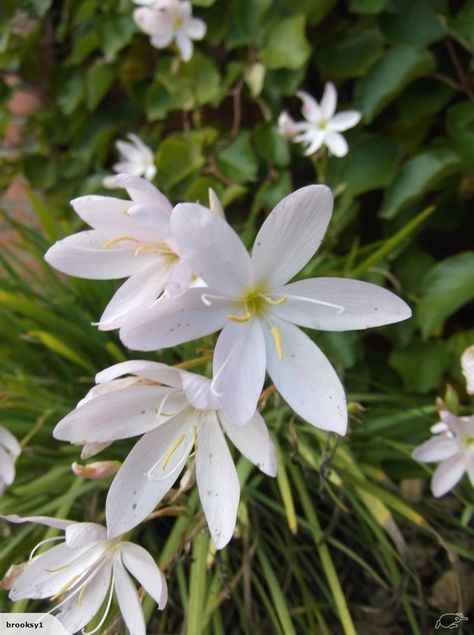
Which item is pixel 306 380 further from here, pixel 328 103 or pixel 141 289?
pixel 328 103

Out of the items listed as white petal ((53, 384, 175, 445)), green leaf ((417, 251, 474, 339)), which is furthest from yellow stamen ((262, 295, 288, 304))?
green leaf ((417, 251, 474, 339))

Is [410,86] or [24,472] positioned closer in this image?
[24,472]

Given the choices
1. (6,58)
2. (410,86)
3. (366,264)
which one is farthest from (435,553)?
(6,58)

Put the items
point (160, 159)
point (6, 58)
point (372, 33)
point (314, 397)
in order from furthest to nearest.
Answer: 1. point (6, 58)
2. point (160, 159)
3. point (372, 33)
4. point (314, 397)

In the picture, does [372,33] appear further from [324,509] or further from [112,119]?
[324,509]

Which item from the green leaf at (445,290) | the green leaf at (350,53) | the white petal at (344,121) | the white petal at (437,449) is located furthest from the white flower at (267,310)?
the green leaf at (350,53)

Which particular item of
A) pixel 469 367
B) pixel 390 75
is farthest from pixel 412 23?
pixel 469 367

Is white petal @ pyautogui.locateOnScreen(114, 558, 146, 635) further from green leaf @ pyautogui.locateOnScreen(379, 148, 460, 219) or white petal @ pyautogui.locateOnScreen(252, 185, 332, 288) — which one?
green leaf @ pyautogui.locateOnScreen(379, 148, 460, 219)
